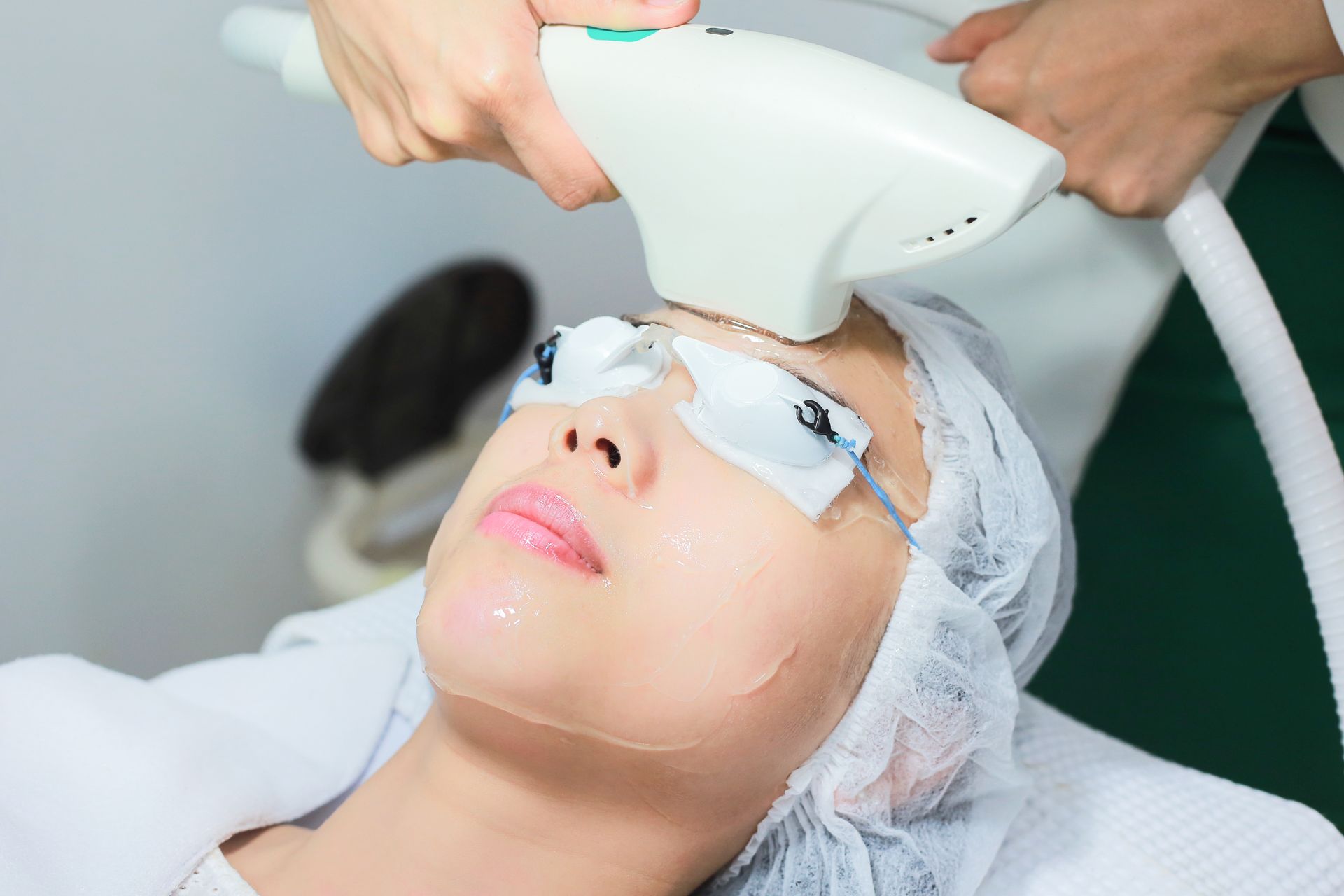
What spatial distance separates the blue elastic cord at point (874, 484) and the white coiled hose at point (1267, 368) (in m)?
0.46

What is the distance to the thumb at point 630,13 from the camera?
0.89 meters

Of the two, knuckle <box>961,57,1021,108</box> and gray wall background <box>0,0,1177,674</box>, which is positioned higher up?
knuckle <box>961,57,1021,108</box>

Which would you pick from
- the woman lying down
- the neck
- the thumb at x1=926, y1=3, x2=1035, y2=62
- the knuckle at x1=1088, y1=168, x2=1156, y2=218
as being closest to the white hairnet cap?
the woman lying down

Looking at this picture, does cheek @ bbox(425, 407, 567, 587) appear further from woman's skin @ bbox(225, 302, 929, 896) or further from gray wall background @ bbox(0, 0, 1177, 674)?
gray wall background @ bbox(0, 0, 1177, 674)

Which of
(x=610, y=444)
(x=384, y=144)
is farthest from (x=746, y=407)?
(x=384, y=144)

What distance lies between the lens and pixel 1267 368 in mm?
1112

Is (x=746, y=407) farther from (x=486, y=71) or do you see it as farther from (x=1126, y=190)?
(x=1126, y=190)

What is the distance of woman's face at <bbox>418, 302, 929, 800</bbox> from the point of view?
841mm

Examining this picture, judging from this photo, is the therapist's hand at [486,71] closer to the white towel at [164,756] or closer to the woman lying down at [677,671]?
the woman lying down at [677,671]

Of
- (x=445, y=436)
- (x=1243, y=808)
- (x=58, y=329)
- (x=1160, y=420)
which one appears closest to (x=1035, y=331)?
(x=1160, y=420)

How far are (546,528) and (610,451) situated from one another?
8cm

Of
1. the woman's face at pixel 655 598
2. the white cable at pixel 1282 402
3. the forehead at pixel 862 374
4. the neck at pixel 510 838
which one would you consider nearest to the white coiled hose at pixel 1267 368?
the white cable at pixel 1282 402

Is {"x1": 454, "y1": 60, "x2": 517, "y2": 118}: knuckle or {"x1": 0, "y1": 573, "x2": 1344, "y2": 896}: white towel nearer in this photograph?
{"x1": 454, "y1": 60, "x2": 517, "y2": 118}: knuckle

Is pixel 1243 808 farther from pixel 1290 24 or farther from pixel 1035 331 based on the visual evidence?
pixel 1290 24
